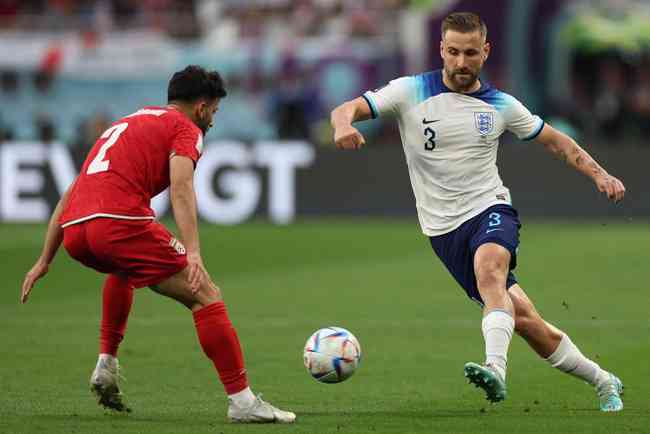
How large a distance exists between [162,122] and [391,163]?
15676mm

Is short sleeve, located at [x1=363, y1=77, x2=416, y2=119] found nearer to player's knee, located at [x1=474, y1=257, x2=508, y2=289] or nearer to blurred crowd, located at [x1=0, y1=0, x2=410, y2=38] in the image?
player's knee, located at [x1=474, y1=257, x2=508, y2=289]

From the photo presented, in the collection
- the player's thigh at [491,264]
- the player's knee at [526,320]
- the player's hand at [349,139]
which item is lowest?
the player's knee at [526,320]

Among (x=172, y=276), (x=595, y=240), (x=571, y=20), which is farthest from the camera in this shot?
(x=571, y=20)

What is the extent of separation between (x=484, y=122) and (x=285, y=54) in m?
23.4

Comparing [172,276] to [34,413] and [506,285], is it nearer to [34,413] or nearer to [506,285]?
[34,413]

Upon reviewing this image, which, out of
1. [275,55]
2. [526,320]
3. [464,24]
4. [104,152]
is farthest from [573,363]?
[275,55]

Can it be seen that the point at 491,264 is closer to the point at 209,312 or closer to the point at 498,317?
the point at 498,317

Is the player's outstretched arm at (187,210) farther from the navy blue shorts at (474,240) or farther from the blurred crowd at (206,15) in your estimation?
the blurred crowd at (206,15)

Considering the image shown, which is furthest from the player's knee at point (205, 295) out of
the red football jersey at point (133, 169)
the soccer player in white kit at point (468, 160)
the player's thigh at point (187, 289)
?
the soccer player in white kit at point (468, 160)

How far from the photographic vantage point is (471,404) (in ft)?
26.2

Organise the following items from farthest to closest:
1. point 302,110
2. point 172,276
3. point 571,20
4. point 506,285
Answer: point 571,20
point 302,110
point 506,285
point 172,276

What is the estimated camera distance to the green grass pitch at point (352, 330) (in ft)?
24.3

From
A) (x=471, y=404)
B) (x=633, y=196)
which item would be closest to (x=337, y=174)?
(x=633, y=196)

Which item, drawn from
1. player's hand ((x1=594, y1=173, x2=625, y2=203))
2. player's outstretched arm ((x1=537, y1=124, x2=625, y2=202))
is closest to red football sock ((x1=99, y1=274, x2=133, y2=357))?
player's outstretched arm ((x1=537, y1=124, x2=625, y2=202))
